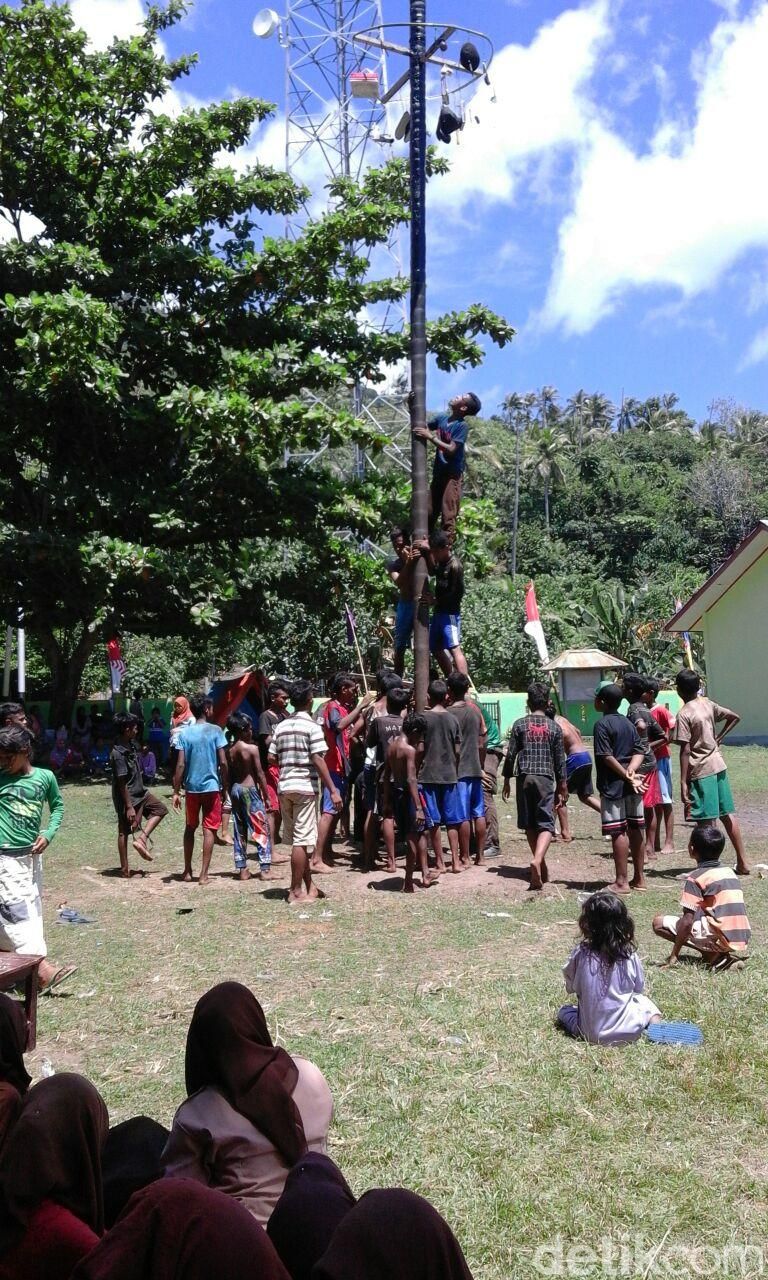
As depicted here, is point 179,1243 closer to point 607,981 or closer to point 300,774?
point 607,981

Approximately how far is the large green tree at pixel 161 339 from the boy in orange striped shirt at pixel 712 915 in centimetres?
1286

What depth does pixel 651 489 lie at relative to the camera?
62125 millimetres

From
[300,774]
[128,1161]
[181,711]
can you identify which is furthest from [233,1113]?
[181,711]

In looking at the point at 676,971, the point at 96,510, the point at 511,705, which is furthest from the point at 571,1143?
the point at 511,705

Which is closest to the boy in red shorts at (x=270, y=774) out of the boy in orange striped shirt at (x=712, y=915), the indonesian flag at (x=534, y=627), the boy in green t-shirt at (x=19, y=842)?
the boy in green t-shirt at (x=19, y=842)

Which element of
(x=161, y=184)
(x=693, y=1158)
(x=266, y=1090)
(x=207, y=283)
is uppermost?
(x=161, y=184)

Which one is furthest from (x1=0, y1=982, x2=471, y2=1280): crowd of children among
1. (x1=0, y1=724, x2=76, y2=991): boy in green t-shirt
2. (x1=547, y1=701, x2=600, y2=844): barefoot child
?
(x1=547, y1=701, x2=600, y2=844): barefoot child

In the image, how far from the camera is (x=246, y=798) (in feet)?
35.9

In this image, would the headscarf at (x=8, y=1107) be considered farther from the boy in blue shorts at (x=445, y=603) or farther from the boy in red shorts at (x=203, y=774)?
the boy in blue shorts at (x=445, y=603)

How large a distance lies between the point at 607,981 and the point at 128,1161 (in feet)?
10.1

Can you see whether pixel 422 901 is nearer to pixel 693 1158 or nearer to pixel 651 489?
pixel 693 1158

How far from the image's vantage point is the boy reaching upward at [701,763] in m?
9.73

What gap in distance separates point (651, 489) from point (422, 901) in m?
55.3

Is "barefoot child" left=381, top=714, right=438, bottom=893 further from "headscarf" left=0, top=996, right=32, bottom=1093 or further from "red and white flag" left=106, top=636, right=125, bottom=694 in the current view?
"red and white flag" left=106, top=636, right=125, bottom=694
